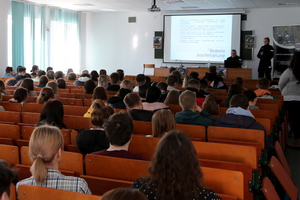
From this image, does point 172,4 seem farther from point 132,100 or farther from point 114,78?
point 132,100

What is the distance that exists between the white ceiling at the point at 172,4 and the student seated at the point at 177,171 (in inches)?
459

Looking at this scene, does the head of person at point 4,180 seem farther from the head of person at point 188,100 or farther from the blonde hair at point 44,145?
the head of person at point 188,100

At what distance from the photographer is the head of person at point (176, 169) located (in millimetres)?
1881

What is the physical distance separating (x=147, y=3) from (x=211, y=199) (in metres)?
12.6

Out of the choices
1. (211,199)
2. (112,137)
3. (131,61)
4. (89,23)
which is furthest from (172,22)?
(211,199)

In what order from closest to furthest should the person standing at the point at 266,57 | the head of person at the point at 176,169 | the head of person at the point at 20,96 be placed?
the head of person at the point at 176,169, the head of person at the point at 20,96, the person standing at the point at 266,57

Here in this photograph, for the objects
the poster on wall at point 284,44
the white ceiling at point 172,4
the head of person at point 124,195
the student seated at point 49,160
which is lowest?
the student seated at point 49,160

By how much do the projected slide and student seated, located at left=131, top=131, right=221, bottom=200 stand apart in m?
13.6

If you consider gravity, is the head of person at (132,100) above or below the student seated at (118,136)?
above

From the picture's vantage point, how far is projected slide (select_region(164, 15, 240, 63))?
15000 mm

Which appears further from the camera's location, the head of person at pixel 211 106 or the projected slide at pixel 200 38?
the projected slide at pixel 200 38

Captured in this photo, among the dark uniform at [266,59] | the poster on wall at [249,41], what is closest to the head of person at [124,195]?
the dark uniform at [266,59]

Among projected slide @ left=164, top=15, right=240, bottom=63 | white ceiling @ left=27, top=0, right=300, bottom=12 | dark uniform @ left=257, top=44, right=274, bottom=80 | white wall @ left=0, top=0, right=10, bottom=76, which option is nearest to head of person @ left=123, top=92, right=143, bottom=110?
white ceiling @ left=27, top=0, right=300, bottom=12

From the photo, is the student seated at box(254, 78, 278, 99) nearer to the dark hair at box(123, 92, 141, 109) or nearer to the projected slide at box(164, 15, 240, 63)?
the dark hair at box(123, 92, 141, 109)
